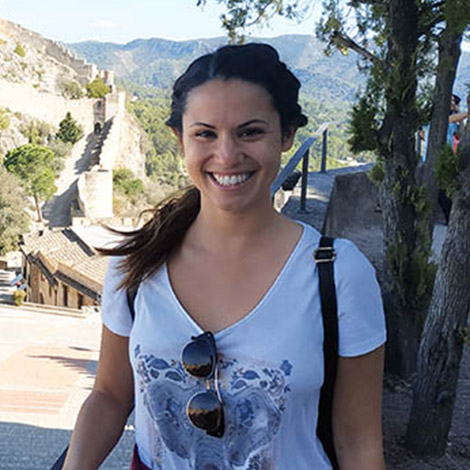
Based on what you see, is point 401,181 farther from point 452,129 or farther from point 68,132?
point 68,132

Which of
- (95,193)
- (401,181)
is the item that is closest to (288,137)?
(401,181)

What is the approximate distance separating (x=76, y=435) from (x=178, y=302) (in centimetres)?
33

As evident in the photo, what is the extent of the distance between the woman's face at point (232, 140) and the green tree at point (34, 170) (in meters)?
31.6

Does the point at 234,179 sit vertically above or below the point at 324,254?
above

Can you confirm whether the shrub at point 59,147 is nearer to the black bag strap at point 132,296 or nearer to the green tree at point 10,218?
the green tree at point 10,218

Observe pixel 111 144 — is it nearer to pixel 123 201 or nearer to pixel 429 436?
pixel 123 201

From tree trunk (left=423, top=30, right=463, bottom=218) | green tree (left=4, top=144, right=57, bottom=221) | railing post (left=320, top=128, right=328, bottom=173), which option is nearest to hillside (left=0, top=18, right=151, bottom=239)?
green tree (left=4, top=144, right=57, bottom=221)

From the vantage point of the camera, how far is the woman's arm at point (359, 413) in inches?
47.8

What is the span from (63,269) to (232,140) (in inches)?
724

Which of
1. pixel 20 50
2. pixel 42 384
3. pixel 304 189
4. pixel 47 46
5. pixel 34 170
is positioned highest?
pixel 47 46

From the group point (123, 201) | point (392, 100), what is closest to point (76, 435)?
point (392, 100)

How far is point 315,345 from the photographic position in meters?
1.19

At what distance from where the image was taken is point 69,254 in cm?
2059

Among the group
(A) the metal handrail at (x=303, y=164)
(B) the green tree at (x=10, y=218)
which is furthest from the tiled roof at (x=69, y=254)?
(A) the metal handrail at (x=303, y=164)
